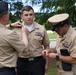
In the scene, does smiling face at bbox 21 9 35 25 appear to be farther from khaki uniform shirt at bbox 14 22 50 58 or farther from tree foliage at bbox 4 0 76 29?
tree foliage at bbox 4 0 76 29

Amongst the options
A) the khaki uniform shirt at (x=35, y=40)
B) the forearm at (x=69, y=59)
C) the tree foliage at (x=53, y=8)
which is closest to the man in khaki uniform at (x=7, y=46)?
the forearm at (x=69, y=59)

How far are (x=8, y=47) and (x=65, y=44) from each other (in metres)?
0.74

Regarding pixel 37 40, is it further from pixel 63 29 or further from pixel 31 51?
pixel 63 29

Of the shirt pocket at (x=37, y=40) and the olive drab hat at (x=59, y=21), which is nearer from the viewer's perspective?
the olive drab hat at (x=59, y=21)

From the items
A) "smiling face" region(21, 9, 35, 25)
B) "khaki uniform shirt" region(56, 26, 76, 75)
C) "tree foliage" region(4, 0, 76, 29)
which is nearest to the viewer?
"khaki uniform shirt" region(56, 26, 76, 75)

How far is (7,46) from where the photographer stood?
392cm

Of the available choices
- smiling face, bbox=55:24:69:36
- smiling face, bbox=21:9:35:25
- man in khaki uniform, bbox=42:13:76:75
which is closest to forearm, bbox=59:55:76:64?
man in khaki uniform, bbox=42:13:76:75

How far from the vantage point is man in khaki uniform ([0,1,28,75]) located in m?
3.88

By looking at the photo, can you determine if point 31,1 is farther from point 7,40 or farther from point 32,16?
point 7,40

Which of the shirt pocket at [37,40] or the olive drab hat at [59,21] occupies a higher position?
the olive drab hat at [59,21]

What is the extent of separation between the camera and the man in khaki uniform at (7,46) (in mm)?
3879

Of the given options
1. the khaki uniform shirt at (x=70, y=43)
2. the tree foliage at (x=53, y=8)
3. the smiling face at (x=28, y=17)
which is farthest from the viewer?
the tree foliage at (x=53, y=8)

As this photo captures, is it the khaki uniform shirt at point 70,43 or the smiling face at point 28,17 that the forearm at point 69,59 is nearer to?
the khaki uniform shirt at point 70,43

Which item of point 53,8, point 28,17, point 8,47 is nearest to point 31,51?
point 28,17
